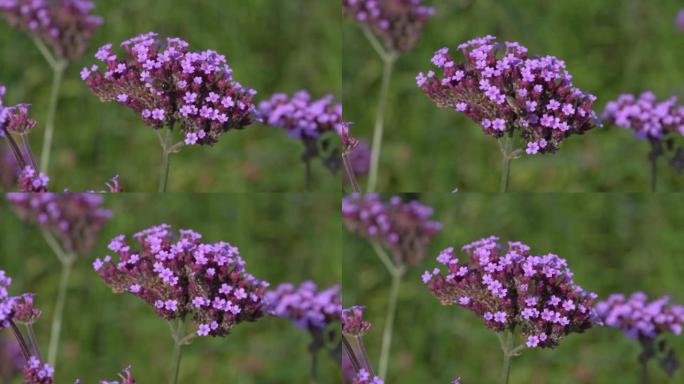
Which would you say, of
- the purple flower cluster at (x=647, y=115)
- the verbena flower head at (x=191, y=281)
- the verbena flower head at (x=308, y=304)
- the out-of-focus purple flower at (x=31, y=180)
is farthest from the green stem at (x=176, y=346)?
the purple flower cluster at (x=647, y=115)

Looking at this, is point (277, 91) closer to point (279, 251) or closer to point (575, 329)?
point (279, 251)

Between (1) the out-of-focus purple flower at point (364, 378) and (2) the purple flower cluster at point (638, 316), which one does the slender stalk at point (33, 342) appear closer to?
(1) the out-of-focus purple flower at point (364, 378)

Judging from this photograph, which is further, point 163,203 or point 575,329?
point 163,203

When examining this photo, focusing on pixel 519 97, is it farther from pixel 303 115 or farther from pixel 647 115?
pixel 303 115

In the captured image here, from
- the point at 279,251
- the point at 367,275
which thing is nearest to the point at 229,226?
the point at 279,251

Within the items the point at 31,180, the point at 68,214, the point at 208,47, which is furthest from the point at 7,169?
the point at 208,47
